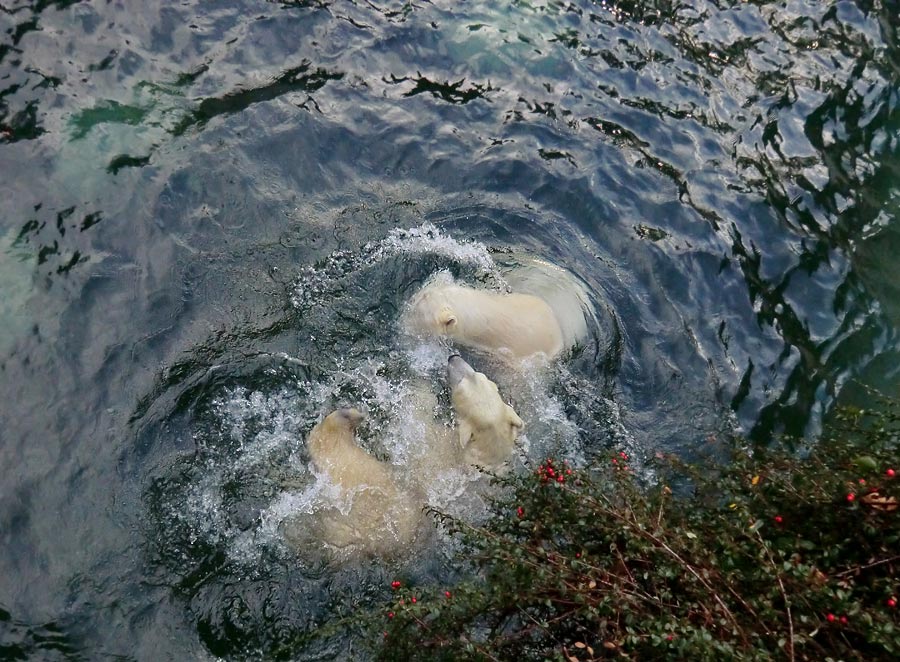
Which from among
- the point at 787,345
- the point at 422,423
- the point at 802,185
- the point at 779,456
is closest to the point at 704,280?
the point at 787,345

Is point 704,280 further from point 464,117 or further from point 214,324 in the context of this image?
point 214,324

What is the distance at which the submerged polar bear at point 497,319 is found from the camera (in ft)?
23.9

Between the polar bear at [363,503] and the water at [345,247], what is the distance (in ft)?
0.75

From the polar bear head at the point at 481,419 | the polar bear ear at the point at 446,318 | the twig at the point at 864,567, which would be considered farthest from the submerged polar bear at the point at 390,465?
the twig at the point at 864,567

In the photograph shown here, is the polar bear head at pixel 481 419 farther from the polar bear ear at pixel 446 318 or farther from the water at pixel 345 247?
the polar bear ear at pixel 446 318

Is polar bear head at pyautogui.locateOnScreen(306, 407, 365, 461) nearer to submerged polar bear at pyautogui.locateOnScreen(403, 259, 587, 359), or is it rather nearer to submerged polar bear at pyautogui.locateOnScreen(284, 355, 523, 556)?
submerged polar bear at pyautogui.locateOnScreen(284, 355, 523, 556)

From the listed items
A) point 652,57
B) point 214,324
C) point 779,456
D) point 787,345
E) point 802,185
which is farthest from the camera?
point 652,57

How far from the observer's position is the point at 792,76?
10297mm

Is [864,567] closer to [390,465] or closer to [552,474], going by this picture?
[552,474]

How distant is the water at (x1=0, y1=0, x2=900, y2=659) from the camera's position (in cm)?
577

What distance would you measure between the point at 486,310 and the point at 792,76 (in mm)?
6325

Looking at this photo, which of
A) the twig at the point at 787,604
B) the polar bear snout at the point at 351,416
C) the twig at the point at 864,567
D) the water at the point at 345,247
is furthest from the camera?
the polar bear snout at the point at 351,416

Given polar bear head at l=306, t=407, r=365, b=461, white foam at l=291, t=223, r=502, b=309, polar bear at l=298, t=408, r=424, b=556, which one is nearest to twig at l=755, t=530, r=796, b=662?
polar bear at l=298, t=408, r=424, b=556

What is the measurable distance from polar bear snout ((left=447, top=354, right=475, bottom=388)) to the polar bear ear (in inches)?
18.4
